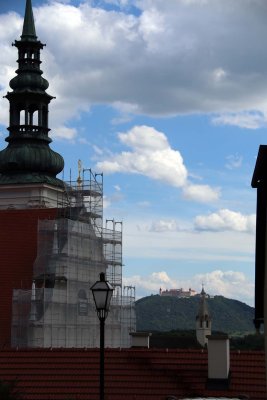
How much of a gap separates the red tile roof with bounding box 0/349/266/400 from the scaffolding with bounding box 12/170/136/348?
104ft

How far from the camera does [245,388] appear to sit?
838 inches

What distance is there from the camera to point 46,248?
58719 mm

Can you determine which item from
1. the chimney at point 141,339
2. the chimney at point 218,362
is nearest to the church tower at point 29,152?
the chimney at point 141,339

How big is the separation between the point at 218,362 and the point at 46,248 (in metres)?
37.9

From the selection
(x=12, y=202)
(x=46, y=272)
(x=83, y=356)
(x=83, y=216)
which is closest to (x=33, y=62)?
(x=12, y=202)

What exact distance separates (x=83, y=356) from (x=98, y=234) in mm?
40191

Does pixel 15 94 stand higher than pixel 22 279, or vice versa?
pixel 15 94

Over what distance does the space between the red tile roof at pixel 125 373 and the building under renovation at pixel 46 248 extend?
31728 millimetres

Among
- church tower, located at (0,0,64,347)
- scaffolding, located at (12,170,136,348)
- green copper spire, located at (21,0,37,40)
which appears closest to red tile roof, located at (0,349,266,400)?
scaffolding, located at (12,170,136,348)

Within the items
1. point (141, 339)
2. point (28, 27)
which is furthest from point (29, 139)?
point (141, 339)

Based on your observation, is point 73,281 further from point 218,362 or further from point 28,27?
point 218,362

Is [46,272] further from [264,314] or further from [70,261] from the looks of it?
[264,314]

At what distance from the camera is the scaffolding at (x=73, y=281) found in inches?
2206

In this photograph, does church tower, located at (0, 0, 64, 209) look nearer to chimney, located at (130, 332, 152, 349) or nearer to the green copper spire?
the green copper spire
